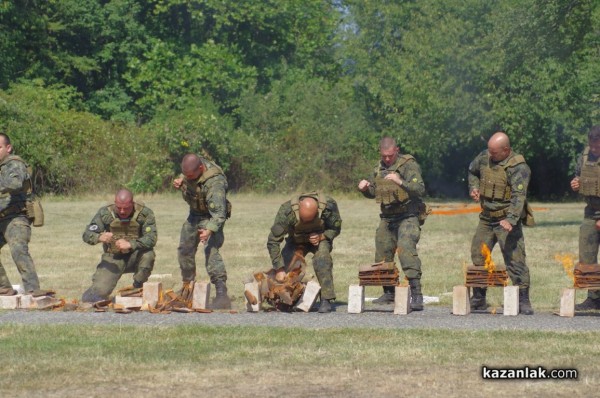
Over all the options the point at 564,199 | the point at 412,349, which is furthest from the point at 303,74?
the point at 412,349

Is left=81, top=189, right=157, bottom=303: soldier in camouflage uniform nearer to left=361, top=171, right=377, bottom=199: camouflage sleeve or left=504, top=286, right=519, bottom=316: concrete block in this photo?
left=361, top=171, right=377, bottom=199: camouflage sleeve

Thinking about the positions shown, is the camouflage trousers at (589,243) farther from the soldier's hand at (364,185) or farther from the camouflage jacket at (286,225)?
the camouflage jacket at (286,225)

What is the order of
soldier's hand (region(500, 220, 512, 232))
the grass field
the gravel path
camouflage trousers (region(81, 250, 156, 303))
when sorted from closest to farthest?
the grass field < the gravel path < soldier's hand (region(500, 220, 512, 232)) < camouflage trousers (region(81, 250, 156, 303))

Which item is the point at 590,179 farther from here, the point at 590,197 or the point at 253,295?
the point at 253,295

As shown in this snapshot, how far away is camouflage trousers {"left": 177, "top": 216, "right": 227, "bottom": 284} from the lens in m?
15.7

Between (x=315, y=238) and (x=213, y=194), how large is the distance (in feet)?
4.25

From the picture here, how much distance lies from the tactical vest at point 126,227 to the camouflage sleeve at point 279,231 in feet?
5.80

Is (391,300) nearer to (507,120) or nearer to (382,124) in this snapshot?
(507,120)

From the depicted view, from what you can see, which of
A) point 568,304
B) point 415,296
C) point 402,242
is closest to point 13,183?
point 402,242

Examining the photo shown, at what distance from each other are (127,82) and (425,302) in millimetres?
43864

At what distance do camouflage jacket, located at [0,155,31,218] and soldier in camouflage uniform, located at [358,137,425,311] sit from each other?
3932mm

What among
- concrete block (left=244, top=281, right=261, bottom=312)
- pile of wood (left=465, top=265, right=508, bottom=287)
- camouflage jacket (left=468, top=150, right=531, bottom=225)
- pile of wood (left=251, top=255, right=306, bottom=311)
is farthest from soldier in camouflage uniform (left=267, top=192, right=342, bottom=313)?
camouflage jacket (left=468, top=150, right=531, bottom=225)

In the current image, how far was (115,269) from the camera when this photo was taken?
16172 millimetres

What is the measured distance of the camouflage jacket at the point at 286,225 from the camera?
15.0 meters
